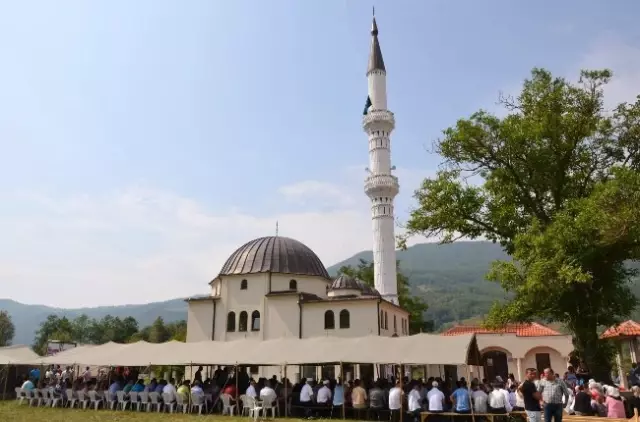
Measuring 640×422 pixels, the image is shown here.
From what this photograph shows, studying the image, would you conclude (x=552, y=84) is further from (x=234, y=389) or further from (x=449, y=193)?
(x=234, y=389)

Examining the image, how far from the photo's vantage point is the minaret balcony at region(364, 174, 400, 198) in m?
41.2

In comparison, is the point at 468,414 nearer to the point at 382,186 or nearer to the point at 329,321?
the point at 329,321

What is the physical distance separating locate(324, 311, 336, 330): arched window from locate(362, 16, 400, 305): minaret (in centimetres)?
980

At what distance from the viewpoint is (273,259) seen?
106 feet

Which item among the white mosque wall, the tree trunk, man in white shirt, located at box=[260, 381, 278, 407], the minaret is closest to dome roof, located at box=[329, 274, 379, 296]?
the white mosque wall

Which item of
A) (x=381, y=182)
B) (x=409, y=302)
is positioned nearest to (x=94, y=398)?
(x=381, y=182)

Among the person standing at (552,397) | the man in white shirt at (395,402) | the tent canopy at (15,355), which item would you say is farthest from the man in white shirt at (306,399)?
the tent canopy at (15,355)

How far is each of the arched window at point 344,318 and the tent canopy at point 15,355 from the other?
1559cm

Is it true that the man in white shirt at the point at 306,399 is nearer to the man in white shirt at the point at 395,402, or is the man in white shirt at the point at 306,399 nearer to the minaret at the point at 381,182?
the man in white shirt at the point at 395,402

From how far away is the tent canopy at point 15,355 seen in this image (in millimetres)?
22359

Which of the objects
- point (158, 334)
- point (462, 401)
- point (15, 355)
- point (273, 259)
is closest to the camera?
point (462, 401)

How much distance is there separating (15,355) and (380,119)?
1209 inches

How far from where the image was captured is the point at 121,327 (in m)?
89.2

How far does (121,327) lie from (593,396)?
87.7m
